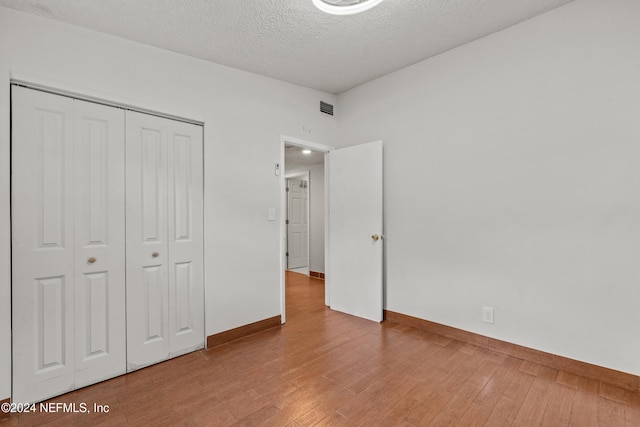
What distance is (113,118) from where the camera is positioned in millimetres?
2314

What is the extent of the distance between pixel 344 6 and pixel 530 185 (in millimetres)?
1957

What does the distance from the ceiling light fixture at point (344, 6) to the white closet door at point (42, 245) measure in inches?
75.0

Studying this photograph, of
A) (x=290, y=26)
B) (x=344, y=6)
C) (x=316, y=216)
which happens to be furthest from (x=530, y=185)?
(x=316, y=216)

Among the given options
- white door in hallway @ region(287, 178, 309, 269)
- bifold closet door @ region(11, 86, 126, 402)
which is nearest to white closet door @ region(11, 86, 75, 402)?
bifold closet door @ region(11, 86, 126, 402)

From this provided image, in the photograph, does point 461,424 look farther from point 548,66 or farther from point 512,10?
point 512,10

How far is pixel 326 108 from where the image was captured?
3.84 m

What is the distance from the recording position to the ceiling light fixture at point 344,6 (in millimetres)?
2066

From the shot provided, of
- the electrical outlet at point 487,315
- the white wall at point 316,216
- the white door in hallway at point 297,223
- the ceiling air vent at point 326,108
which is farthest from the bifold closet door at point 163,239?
the white door in hallway at point 297,223

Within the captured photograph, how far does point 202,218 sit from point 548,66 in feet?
10.1

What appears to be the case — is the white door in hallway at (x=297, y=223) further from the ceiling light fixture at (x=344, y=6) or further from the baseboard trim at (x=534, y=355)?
the ceiling light fixture at (x=344, y=6)

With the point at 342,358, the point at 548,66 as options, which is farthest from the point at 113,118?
the point at 548,66

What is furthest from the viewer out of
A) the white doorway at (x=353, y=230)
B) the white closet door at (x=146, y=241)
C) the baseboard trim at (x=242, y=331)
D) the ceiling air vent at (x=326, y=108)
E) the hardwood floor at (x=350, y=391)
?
the ceiling air vent at (x=326, y=108)

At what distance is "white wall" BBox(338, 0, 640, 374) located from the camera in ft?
6.81

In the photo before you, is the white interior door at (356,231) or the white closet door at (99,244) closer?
the white closet door at (99,244)
